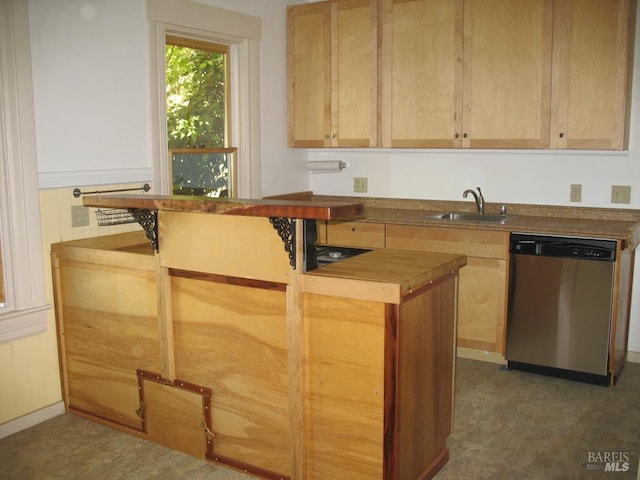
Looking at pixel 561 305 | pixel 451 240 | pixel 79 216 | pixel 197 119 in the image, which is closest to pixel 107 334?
pixel 79 216

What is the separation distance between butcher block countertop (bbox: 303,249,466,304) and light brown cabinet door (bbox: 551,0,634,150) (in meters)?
1.61

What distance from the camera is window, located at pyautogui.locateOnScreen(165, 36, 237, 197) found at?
4023 mm

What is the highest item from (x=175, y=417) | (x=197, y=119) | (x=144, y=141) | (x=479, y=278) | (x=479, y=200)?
(x=197, y=119)

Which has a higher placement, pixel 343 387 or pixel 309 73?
pixel 309 73

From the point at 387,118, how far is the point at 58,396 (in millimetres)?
2652

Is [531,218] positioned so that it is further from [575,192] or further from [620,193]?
[620,193]

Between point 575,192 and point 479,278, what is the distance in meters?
0.86

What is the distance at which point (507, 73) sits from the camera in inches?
160

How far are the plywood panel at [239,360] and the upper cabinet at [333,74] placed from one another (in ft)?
7.26

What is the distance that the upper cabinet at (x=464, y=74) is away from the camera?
12.4ft

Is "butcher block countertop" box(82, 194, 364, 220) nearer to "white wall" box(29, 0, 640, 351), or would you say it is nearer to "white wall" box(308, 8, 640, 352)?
"white wall" box(29, 0, 640, 351)

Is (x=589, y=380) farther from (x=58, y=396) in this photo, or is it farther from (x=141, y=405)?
(x=58, y=396)
